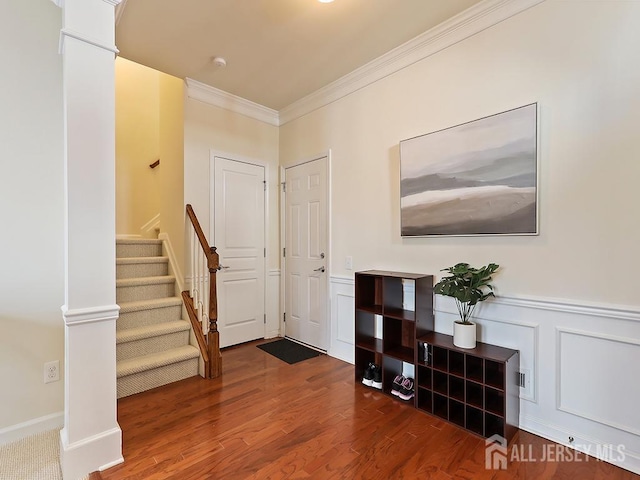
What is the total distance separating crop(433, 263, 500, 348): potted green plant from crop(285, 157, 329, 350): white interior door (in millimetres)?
1497

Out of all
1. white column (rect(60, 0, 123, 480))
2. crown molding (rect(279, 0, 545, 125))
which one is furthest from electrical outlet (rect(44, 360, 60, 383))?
crown molding (rect(279, 0, 545, 125))

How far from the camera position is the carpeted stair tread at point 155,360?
242 centimetres

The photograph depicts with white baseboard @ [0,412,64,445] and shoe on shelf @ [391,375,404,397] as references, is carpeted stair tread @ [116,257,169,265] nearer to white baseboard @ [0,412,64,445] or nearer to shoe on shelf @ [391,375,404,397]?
white baseboard @ [0,412,64,445]

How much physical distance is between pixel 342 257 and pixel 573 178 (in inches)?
76.5

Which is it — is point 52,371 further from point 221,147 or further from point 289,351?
point 221,147

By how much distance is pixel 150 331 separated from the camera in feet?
8.82

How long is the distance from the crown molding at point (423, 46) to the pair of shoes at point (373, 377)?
102 inches

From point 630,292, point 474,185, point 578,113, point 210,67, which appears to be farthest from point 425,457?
point 210,67

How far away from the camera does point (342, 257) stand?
320 cm

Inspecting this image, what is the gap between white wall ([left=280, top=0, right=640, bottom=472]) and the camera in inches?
65.6

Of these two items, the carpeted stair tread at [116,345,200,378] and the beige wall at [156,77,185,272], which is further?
the beige wall at [156,77,185,272]

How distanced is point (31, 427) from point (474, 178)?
3361 millimetres

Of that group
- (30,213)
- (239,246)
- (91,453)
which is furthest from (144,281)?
(91,453)

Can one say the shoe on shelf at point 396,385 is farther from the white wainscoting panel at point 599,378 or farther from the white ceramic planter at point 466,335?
the white wainscoting panel at point 599,378
